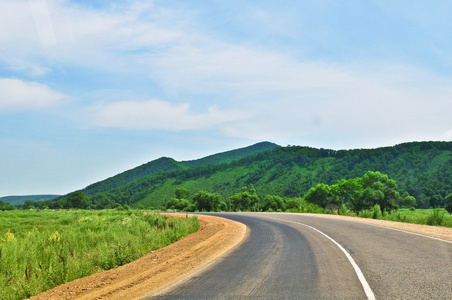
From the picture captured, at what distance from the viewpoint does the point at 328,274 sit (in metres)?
7.01

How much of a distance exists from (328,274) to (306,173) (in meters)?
126

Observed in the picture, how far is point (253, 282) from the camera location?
6523mm

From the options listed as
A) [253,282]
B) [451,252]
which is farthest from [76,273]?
[451,252]

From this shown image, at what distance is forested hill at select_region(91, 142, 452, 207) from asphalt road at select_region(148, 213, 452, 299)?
8758 cm

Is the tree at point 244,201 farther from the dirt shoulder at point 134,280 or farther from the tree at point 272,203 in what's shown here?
the dirt shoulder at point 134,280

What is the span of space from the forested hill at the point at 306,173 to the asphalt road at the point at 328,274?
87.6 m

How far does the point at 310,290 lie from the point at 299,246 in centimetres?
571

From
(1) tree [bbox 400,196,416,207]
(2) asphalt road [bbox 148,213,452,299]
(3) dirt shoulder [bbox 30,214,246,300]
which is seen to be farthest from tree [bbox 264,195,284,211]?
(3) dirt shoulder [bbox 30,214,246,300]

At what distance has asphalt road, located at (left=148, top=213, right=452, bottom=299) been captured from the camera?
5645mm

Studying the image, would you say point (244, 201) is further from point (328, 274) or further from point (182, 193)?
point (328, 274)

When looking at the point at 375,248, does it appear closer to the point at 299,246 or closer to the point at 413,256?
the point at 413,256

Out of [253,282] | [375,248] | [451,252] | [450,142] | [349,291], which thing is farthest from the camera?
[450,142]

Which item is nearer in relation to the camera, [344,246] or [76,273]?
[76,273]

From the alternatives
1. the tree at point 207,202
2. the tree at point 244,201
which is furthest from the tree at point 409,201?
the tree at point 207,202
